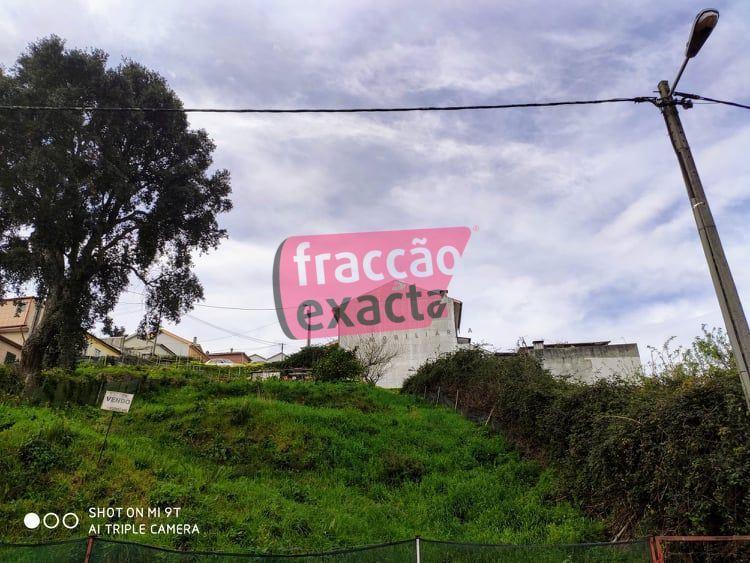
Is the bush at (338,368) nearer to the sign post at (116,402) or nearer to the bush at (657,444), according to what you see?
the bush at (657,444)

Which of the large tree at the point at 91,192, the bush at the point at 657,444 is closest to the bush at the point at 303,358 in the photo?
the large tree at the point at 91,192

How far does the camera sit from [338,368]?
73.2 ft

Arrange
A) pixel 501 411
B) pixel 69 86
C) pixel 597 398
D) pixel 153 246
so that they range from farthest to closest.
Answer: pixel 153 246 → pixel 69 86 → pixel 501 411 → pixel 597 398

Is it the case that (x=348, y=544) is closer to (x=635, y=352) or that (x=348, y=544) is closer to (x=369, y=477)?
(x=369, y=477)

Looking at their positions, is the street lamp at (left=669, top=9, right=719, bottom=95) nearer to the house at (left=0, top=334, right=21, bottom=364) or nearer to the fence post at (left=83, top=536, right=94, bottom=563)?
the fence post at (left=83, top=536, right=94, bottom=563)

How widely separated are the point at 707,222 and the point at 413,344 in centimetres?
2690

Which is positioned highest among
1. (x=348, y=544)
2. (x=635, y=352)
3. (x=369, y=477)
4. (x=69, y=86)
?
(x=69, y=86)

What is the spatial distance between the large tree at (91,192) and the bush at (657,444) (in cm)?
1450

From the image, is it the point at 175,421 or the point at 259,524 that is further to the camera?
the point at 175,421

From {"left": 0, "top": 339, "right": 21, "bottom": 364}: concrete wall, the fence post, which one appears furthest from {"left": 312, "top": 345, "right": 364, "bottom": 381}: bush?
{"left": 0, "top": 339, "right": 21, "bottom": 364}: concrete wall

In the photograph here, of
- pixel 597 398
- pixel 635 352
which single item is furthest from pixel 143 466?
pixel 635 352

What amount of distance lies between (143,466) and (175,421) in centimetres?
352

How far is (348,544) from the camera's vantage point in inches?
277

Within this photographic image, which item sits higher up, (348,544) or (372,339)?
(372,339)
